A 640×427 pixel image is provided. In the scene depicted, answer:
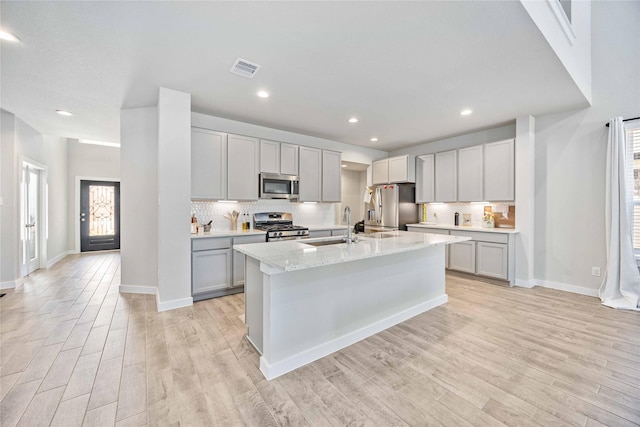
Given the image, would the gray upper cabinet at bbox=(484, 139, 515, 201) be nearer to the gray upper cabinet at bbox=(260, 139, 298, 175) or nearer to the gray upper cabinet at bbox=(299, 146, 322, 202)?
the gray upper cabinet at bbox=(299, 146, 322, 202)

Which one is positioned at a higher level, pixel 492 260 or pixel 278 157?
pixel 278 157

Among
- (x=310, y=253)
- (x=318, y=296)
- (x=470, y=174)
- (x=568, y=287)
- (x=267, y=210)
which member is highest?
(x=470, y=174)

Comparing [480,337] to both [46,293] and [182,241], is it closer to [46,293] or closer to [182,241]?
[182,241]

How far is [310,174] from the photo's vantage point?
4980 mm

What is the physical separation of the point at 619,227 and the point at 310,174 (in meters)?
4.41

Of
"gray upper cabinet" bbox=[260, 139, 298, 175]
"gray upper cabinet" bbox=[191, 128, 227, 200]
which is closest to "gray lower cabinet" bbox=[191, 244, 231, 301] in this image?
"gray upper cabinet" bbox=[191, 128, 227, 200]

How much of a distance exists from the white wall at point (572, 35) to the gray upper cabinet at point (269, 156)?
3.44 m

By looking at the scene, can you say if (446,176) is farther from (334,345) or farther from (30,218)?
(30,218)

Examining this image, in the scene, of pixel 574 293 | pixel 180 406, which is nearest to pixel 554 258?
pixel 574 293

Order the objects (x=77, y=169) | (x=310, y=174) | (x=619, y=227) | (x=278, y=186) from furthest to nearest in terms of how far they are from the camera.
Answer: (x=77, y=169), (x=310, y=174), (x=278, y=186), (x=619, y=227)

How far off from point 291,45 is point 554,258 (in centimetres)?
474

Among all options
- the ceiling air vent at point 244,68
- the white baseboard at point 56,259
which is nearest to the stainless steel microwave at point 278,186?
the ceiling air vent at point 244,68

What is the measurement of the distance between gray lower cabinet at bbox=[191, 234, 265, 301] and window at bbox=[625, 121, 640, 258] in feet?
16.8

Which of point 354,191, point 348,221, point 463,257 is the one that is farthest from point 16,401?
point 354,191
